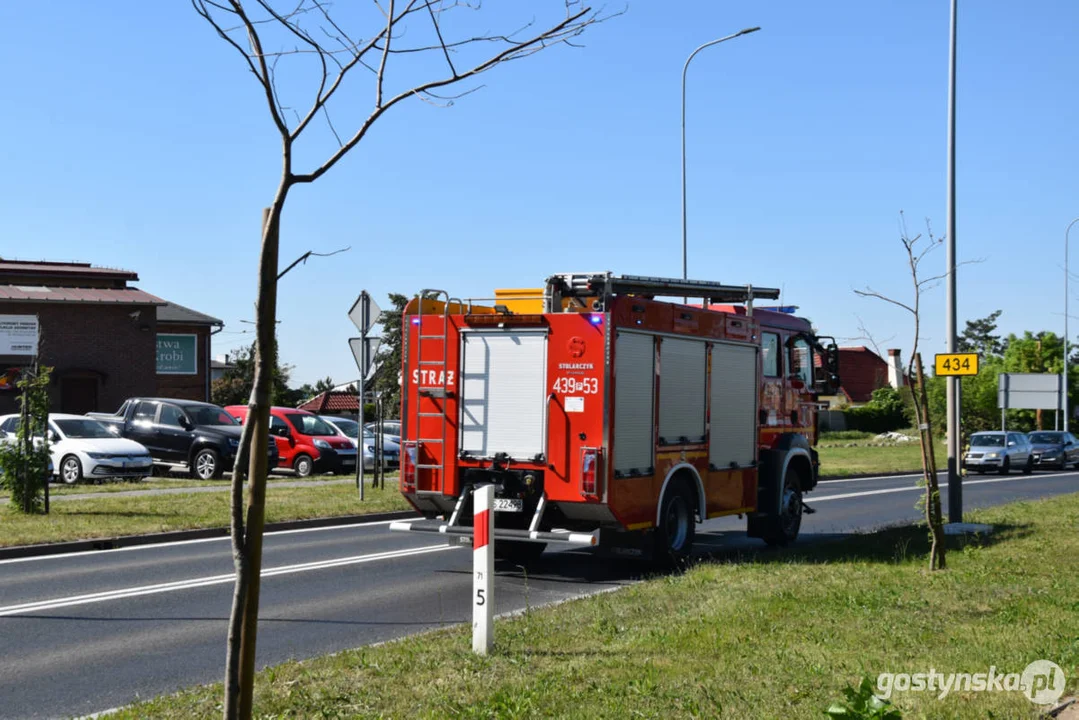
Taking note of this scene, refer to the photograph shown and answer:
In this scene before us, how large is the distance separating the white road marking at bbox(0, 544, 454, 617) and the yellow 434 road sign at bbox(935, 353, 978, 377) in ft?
22.7

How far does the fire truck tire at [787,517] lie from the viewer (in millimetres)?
14781

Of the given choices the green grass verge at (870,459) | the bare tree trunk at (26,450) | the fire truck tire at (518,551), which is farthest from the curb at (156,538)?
the green grass verge at (870,459)

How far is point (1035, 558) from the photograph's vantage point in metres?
12.0

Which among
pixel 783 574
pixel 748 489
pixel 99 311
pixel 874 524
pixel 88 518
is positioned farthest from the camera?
pixel 99 311

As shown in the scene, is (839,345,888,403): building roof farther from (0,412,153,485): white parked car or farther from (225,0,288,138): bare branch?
(225,0,288,138): bare branch

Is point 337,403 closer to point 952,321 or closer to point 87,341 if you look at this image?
point 87,341

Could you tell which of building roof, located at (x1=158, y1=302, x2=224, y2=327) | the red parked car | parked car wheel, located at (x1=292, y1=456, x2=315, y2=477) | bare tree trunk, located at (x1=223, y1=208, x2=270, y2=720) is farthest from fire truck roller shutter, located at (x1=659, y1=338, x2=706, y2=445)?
building roof, located at (x1=158, y1=302, x2=224, y2=327)

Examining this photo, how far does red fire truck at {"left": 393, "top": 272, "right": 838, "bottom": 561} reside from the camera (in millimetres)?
11727

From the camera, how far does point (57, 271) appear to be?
50781mm

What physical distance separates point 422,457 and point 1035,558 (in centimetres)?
639

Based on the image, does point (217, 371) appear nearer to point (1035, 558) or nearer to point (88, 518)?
point (88, 518)

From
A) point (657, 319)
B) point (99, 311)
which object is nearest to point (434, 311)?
point (657, 319)

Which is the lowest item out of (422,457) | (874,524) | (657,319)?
(874,524)

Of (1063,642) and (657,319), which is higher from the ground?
(657,319)
